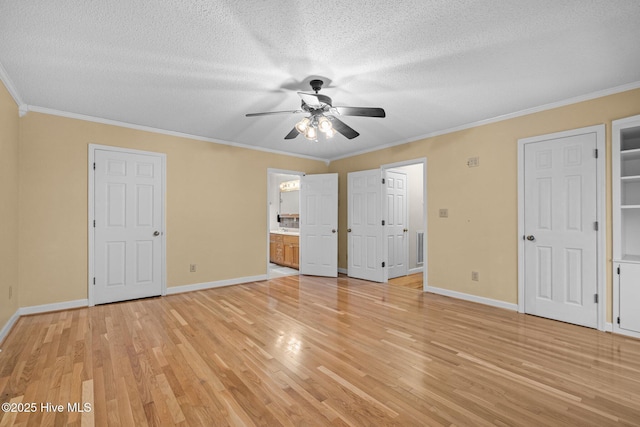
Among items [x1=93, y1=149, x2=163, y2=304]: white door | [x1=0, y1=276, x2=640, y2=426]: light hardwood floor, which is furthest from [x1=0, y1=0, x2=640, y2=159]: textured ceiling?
[x1=0, y1=276, x2=640, y2=426]: light hardwood floor

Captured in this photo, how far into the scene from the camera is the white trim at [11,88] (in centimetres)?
276

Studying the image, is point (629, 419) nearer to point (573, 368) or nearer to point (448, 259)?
point (573, 368)

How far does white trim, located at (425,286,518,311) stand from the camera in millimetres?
3873

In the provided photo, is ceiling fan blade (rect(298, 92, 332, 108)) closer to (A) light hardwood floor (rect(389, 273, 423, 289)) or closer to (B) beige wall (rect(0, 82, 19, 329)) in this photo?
(B) beige wall (rect(0, 82, 19, 329))

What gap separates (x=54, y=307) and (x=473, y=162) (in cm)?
589

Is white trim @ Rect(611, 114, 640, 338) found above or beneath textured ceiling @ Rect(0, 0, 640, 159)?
beneath

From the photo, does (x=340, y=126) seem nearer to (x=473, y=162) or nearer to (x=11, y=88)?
(x=473, y=162)

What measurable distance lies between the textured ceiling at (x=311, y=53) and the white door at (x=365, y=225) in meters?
2.08

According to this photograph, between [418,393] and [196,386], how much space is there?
61.4 inches

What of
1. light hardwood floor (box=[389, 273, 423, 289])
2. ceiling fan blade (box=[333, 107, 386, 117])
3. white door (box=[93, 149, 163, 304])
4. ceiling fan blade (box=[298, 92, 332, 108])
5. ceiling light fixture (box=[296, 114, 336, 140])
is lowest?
light hardwood floor (box=[389, 273, 423, 289])

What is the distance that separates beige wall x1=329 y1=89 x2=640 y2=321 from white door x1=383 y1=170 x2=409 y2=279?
883mm

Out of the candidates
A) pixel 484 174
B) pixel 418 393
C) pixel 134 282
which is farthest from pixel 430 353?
pixel 134 282

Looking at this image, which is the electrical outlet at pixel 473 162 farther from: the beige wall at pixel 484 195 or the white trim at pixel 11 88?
the white trim at pixel 11 88

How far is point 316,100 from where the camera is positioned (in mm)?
2807
